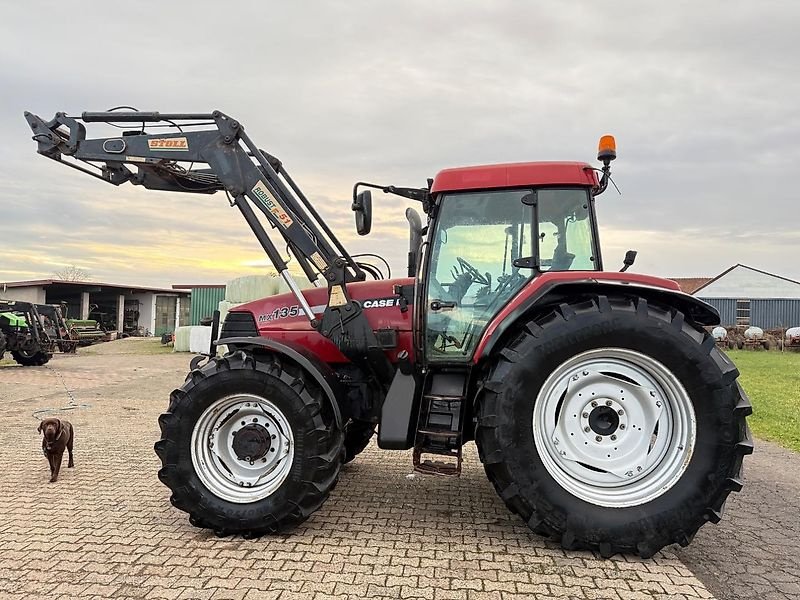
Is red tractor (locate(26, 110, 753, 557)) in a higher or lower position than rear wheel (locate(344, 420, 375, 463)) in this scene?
higher

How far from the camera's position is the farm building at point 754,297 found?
131 ft

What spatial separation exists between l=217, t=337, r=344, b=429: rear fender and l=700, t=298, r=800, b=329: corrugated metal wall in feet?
136

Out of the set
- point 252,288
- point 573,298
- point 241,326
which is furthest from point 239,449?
point 252,288

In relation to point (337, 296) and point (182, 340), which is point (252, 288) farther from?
point (337, 296)

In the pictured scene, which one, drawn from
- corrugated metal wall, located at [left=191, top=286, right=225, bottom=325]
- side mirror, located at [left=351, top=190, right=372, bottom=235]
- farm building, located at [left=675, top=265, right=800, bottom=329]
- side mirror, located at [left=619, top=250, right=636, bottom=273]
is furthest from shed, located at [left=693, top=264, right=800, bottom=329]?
side mirror, located at [left=351, top=190, right=372, bottom=235]

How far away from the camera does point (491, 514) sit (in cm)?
463

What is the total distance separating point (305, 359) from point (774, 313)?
44.4m

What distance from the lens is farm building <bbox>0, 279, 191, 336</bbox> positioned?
126 ft

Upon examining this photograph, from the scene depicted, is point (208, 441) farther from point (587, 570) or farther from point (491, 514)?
point (587, 570)

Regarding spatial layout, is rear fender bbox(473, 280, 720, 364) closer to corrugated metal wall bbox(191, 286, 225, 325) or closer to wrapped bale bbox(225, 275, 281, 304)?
wrapped bale bbox(225, 275, 281, 304)

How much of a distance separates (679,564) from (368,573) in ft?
6.34

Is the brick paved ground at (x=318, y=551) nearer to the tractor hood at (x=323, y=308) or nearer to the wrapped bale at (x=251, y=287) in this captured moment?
the tractor hood at (x=323, y=308)

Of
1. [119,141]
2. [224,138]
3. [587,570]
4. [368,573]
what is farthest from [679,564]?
[119,141]

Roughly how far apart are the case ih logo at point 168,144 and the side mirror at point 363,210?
1563 mm
